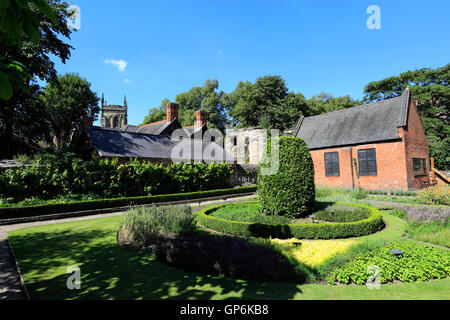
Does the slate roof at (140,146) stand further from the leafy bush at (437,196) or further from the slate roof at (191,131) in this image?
the leafy bush at (437,196)

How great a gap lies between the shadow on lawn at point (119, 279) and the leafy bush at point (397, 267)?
1.32m

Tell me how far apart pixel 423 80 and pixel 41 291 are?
51.7 metres

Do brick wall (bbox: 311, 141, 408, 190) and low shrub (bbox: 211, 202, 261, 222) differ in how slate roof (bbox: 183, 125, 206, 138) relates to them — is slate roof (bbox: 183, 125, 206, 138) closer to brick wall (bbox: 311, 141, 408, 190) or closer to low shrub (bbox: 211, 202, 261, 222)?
brick wall (bbox: 311, 141, 408, 190)

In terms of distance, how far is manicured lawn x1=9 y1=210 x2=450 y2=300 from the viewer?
14.0ft

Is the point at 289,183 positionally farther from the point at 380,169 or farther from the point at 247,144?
the point at 247,144

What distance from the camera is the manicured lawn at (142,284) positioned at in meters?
4.28

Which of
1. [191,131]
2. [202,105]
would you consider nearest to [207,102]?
[202,105]

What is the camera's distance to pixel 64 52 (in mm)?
20328

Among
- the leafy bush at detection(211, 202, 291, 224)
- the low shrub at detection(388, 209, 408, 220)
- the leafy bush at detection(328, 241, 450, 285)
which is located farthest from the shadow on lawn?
the low shrub at detection(388, 209, 408, 220)

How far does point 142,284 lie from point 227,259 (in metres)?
1.90
